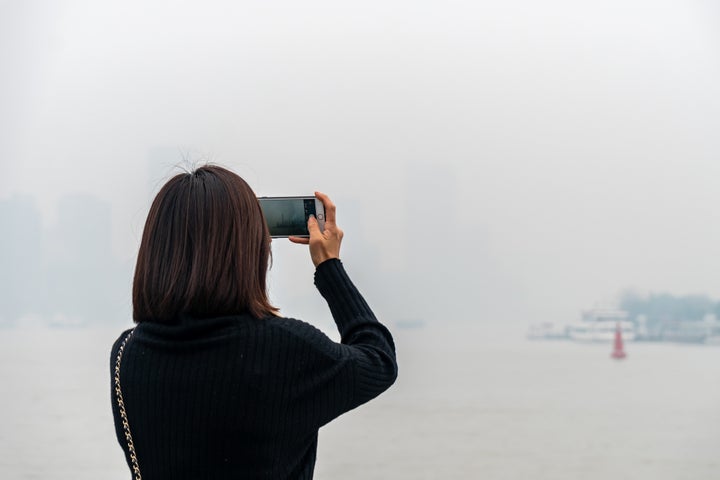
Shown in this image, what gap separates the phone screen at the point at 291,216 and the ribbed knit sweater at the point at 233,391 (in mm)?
212

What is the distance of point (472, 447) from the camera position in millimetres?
2219

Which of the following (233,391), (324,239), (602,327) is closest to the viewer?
(233,391)

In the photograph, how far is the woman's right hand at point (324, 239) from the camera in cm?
90

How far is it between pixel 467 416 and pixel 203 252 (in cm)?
159

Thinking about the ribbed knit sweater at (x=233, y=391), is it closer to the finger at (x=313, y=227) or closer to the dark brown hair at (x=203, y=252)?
the dark brown hair at (x=203, y=252)

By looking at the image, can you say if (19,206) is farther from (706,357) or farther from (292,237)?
(706,357)

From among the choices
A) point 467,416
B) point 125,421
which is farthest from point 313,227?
point 467,416

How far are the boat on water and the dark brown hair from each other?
1.57m

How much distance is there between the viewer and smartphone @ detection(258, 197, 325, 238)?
0.97m

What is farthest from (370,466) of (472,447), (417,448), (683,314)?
(683,314)

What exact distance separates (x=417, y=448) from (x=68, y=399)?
995 millimetres

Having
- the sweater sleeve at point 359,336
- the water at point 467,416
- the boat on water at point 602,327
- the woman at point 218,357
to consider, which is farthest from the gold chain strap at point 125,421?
the boat on water at point 602,327

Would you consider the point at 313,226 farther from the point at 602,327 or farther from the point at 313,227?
the point at 602,327

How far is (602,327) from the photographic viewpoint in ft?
7.18
